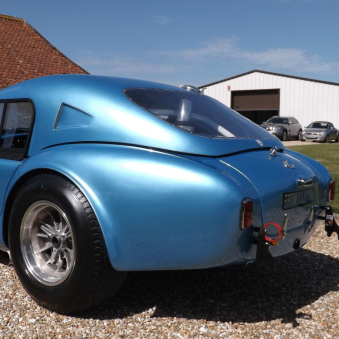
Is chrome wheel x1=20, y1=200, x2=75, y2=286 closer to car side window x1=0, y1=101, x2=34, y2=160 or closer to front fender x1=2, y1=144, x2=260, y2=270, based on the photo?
front fender x1=2, y1=144, x2=260, y2=270

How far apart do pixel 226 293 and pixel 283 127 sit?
2188 centimetres

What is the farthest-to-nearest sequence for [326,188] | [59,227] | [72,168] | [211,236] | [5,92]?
1. [5,92]
2. [326,188]
3. [59,227]
4. [72,168]
5. [211,236]

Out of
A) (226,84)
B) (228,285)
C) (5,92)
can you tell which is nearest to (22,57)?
(5,92)

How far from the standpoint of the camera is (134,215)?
7.29ft

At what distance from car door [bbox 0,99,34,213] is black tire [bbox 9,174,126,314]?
0.91ft

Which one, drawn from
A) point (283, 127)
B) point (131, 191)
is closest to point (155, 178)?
point (131, 191)

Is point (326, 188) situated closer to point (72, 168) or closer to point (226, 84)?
point (72, 168)

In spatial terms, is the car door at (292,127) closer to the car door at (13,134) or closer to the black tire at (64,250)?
the car door at (13,134)

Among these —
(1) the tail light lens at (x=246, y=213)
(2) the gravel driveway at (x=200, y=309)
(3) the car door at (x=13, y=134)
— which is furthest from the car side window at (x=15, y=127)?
(1) the tail light lens at (x=246, y=213)

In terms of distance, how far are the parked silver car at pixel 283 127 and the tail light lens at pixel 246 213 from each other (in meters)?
21.6

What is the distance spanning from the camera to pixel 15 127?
120 inches

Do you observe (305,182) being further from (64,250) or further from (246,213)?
(64,250)

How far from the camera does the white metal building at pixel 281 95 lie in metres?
29.7

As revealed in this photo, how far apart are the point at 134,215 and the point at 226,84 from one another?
3261cm
